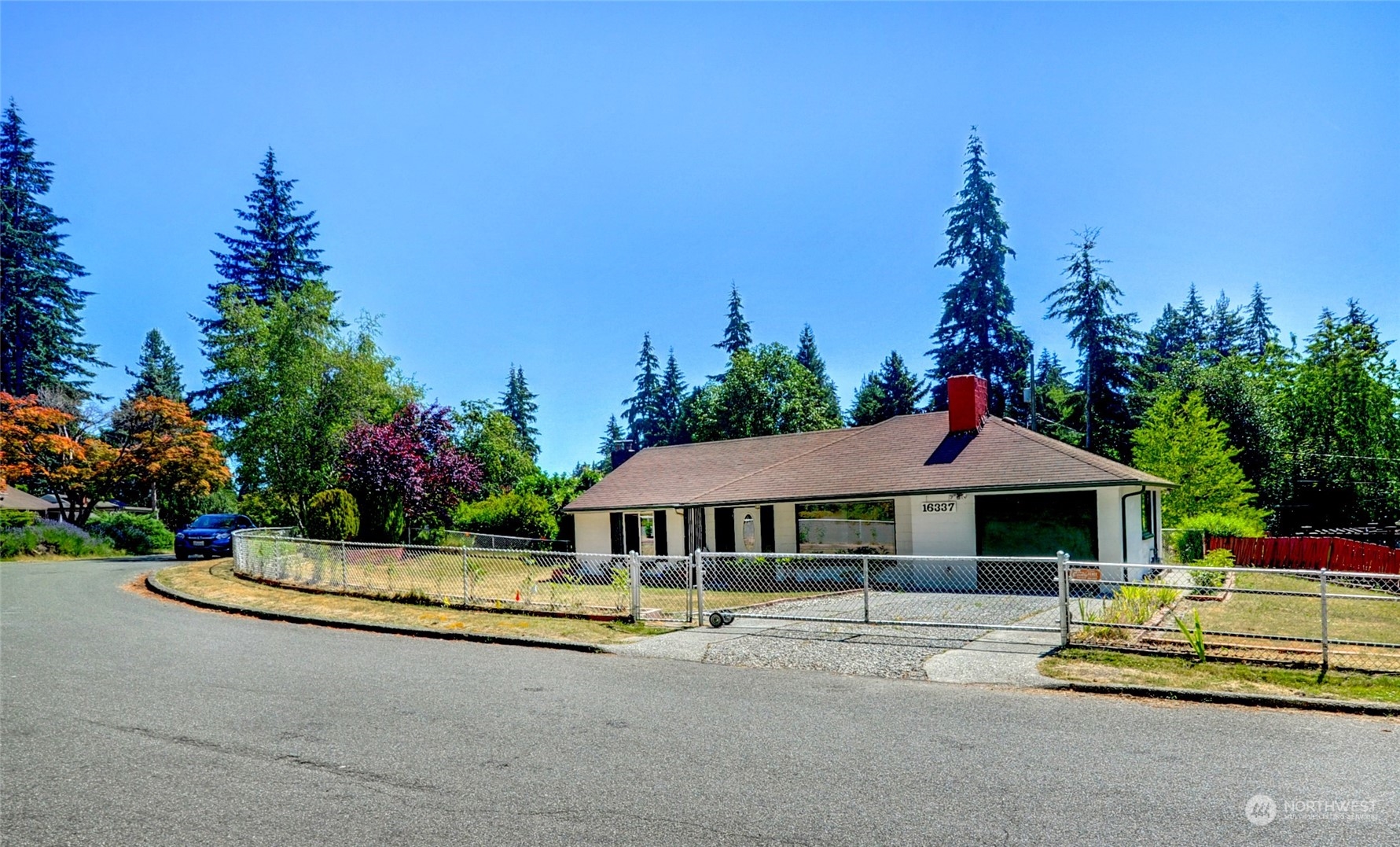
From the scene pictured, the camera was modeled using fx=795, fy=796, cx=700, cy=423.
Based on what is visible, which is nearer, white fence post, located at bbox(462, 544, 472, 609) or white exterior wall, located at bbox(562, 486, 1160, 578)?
white fence post, located at bbox(462, 544, 472, 609)

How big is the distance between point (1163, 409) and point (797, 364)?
62.4 ft

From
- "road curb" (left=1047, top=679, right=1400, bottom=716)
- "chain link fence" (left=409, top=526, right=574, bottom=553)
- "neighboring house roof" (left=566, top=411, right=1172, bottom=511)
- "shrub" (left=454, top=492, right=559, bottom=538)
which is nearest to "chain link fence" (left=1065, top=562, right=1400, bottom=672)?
"road curb" (left=1047, top=679, right=1400, bottom=716)

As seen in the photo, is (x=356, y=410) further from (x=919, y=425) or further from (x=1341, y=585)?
(x=1341, y=585)

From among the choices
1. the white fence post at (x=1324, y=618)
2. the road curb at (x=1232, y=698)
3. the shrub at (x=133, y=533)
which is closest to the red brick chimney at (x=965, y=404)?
the white fence post at (x=1324, y=618)

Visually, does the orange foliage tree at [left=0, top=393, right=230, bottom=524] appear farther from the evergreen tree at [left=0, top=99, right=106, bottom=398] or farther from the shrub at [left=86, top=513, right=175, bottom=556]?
the evergreen tree at [left=0, top=99, right=106, bottom=398]

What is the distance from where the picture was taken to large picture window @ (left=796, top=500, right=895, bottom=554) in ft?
67.2

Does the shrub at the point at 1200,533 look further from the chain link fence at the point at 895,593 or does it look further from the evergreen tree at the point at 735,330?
the evergreen tree at the point at 735,330

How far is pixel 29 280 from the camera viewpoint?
46031mm

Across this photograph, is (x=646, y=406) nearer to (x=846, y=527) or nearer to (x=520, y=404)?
(x=520, y=404)

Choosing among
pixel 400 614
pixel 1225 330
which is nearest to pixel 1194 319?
pixel 1225 330

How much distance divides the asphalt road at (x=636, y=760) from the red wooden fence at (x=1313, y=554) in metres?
16.6

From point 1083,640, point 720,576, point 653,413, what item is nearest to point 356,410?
point 720,576

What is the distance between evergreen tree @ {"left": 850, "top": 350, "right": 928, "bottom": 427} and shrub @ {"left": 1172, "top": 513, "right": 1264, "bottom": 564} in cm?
2507

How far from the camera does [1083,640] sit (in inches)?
407
